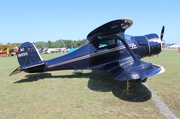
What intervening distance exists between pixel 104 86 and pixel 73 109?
221 centimetres

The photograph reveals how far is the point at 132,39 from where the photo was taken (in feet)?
22.5

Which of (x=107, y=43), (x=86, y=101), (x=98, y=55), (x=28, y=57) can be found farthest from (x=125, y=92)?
(x=28, y=57)

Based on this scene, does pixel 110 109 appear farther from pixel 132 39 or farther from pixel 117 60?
pixel 132 39

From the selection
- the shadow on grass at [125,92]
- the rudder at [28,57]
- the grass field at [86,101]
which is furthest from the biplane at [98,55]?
the grass field at [86,101]

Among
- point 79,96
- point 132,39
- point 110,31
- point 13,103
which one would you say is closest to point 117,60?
point 132,39

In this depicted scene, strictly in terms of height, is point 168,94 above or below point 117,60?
below

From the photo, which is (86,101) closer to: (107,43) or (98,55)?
(98,55)

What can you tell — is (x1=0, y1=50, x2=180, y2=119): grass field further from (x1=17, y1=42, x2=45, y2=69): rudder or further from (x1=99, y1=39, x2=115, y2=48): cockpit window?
(x1=99, y1=39, x2=115, y2=48): cockpit window

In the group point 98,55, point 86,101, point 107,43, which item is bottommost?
point 86,101

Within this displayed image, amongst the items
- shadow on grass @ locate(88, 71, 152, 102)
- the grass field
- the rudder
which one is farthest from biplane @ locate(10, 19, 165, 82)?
the grass field

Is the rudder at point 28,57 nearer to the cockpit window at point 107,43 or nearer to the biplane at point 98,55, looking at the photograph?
the biplane at point 98,55

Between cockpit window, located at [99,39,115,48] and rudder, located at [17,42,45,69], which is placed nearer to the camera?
cockpit window, located at [99,39,115,48]

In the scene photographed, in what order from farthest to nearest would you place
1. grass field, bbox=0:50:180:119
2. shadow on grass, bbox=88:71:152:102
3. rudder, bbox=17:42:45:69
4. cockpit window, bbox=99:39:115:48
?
rudder, bbox=17:42:45:69 → cockpit window, bbox=99:39:115:48 → shadow on grass, bbox=88:71:152:102 → grass field, bbox=0:50:180:119

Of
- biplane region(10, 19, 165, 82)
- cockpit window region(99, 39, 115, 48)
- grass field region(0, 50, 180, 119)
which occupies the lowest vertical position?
grass field region(0, 50, 180, 119)
